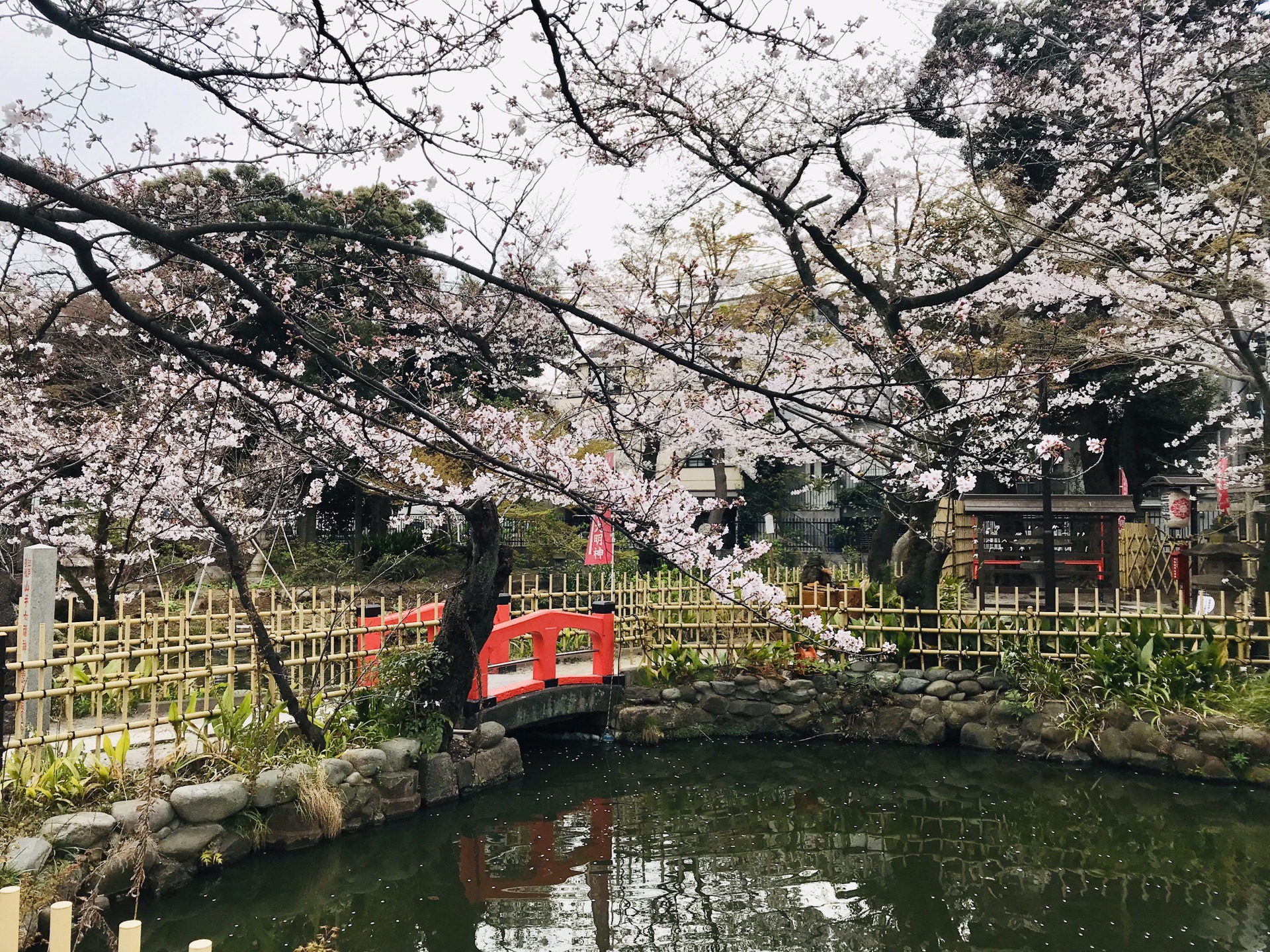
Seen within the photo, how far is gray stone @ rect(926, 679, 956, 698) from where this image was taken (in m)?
9.38

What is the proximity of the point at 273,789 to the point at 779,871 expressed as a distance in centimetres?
368

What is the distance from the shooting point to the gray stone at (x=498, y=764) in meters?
7.70

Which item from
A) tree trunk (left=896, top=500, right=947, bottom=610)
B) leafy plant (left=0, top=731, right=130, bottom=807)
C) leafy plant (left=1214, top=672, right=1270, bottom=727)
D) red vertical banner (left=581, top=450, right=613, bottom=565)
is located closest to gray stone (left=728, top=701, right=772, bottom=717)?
tree trunk (left=896, top=500, right=947, bottom=610)

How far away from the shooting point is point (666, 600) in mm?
10773

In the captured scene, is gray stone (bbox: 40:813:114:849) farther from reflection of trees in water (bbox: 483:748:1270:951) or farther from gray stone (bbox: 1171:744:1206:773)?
gray stone (bbox: 1171:744:1206:773)

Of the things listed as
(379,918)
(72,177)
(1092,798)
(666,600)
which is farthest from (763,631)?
(72,177)

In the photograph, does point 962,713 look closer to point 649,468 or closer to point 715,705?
point 715,705

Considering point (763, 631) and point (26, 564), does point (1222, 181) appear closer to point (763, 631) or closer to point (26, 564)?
point (763, 631)

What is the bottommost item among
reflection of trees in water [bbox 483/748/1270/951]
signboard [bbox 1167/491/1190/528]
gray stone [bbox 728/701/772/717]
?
reflection of trees in water [bbox 483/748/1270/951]

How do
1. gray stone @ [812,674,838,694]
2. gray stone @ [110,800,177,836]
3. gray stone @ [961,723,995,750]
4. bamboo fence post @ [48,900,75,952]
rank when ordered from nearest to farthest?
bamboo fence post @ [48,900,75,952], gray stone @ [110,800,177,836], gray stone @ [961,723,995,750], gray stone @ [812,674,838,694]

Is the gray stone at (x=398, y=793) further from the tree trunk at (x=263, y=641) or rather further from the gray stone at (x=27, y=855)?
the gray stone at (x=27, y=855)

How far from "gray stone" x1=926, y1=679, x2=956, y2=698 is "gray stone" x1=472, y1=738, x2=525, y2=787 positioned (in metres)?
4.57

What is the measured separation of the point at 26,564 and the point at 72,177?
8.79ft

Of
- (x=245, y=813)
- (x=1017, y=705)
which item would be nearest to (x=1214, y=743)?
(x=1017, y=705)
